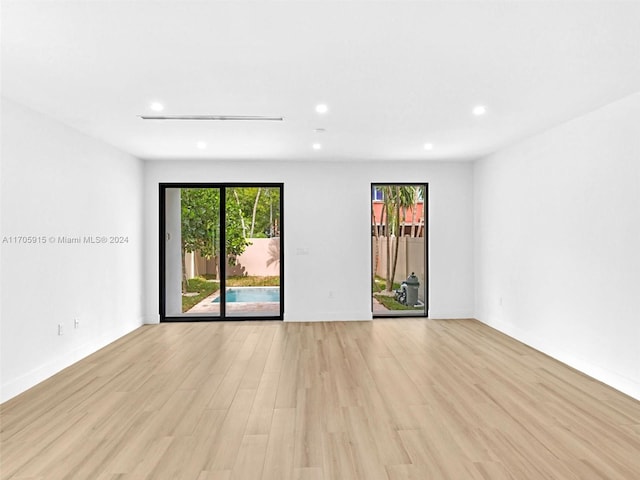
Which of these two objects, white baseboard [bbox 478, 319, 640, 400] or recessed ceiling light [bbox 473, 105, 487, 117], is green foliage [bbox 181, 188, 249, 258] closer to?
recessed ceiling light [bbox 473, 105, 487, 117]

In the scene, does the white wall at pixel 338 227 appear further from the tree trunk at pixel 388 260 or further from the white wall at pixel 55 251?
the white wall at pixel 55 251

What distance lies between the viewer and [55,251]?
4.27 metres

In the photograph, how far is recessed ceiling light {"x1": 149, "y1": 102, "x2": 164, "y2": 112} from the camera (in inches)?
148

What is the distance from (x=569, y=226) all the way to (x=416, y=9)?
10.7 feet

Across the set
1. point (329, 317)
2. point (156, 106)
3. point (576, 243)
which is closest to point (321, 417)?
point (156, 106)

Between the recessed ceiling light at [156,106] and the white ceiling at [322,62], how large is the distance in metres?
0.06

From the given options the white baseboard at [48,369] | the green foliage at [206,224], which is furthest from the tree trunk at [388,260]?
the white baseboard at [48,369]

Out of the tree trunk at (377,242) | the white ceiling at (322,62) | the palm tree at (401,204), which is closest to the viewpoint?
the white ceiling at (322,62)

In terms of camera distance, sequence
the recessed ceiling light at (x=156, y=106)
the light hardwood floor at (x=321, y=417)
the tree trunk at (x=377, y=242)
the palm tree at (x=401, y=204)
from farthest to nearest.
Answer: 1. the palm tree at (x=401, y=204)
2. the tree trunk at (x=377, y=242)
3. the recessed ceiling light at (x=156, y=106)
4. the light hardwood floor at (x=321, y=417)

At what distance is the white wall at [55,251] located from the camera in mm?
3654

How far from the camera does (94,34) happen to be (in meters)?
2.47

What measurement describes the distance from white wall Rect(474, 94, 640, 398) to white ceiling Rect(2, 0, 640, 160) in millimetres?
383

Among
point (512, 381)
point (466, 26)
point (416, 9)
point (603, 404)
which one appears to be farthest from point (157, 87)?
point (603, 404)

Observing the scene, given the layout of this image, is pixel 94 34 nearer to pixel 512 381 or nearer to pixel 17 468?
pixel 17 468
